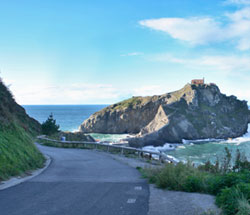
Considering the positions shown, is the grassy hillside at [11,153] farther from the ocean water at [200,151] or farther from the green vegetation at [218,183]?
the ocean water at [200,151]

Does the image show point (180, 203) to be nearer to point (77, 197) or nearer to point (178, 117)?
point (77, 197)

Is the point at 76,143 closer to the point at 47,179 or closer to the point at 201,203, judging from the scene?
the point at 47,179

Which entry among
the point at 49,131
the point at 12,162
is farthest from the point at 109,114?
the point at 12,162

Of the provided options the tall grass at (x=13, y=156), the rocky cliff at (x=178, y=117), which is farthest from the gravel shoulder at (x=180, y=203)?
the rocky cliff at (x=178, y=117)

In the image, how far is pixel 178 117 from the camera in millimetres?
81938

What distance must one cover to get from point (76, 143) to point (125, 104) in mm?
82344

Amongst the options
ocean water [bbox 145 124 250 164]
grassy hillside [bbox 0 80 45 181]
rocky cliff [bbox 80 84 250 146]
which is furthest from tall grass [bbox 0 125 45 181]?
rocky cliff [bbox 80 84 250 146]

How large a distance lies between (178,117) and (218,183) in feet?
250

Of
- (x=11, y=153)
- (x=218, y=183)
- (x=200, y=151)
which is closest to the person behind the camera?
(x=218, y=183)

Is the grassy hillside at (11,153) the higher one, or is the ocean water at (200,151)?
the grassy hillside at (11,153)

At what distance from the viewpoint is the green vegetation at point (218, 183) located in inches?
211

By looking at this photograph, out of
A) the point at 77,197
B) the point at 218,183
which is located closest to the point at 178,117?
the point at 218,183

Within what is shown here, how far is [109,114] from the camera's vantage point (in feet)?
352

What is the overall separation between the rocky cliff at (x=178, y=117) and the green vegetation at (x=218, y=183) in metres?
58.9
